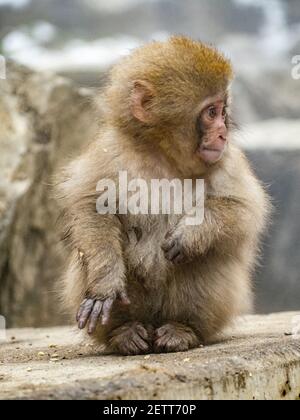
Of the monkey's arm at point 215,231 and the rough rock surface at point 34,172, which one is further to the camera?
the rough rock surface at point 34,172

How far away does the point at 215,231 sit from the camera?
4406 mm

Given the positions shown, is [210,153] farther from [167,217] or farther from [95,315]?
[95,315]

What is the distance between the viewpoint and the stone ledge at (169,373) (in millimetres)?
3252

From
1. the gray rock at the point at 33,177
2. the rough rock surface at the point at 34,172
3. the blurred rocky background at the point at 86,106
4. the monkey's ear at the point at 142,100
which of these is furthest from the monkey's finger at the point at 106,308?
the rough rock surface at the point at 34,172

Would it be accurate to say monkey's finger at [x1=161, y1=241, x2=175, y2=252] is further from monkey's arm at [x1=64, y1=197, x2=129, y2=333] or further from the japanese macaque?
monkey's arm at [x1=64, y1=197, x2=129, y2=333]

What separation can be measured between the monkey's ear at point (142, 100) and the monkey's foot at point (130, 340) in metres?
1.06

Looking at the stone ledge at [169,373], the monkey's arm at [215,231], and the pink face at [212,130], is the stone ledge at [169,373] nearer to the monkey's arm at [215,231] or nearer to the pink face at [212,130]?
the monkey's arm at [215,231]

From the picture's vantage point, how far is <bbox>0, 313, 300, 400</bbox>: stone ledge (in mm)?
3252

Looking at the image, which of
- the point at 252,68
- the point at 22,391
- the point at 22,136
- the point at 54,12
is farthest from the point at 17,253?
the point at 54,12

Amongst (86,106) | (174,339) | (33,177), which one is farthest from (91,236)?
(86,106)

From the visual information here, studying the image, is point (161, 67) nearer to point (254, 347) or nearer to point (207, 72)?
point (207, 72)

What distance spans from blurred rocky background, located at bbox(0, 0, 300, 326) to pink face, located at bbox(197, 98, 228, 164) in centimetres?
58

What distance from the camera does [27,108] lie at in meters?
7.94

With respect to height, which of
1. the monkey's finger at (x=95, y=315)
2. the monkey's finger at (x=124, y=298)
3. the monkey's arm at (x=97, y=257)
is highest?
the monkey's arm at (x=97, y=257)
